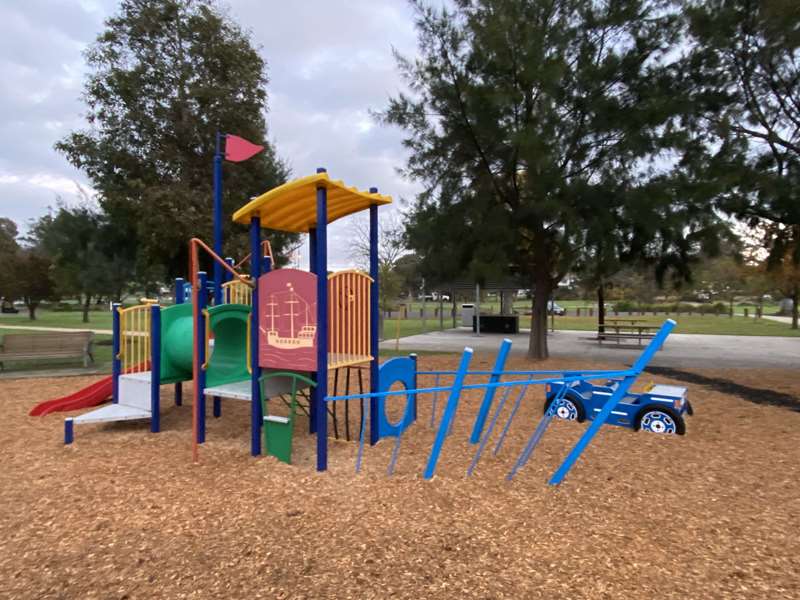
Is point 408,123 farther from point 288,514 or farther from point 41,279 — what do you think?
point 41,279

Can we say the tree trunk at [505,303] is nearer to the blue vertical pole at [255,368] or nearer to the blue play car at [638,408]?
the blue play car at [638,408]

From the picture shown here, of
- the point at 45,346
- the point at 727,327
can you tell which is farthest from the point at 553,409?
the point at 727,327

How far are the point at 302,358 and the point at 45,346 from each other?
8490 mm

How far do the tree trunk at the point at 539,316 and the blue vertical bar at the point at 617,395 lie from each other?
8414 millimetres

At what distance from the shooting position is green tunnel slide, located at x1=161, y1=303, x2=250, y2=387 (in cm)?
507

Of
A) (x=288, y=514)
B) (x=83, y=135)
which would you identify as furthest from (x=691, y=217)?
(x=83, y=135)

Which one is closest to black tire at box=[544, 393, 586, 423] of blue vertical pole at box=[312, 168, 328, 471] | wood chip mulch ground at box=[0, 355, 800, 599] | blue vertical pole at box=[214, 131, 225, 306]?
wood chip mulch ground at box=[0, 355, 800, 599]

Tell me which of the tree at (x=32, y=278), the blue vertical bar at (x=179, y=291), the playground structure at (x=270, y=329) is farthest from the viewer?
the tree at (x=32, y=278)

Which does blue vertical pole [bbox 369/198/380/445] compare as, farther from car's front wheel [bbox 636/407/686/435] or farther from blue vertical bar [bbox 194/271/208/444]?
car's front wheel [bbox 636/407/686/435]

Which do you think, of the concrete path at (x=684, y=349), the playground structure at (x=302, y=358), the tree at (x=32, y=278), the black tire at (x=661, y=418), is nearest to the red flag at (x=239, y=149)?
the playground structure at (x=302, y=358)

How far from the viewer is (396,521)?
3215 millimetres

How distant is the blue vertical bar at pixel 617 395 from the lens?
3.35 m

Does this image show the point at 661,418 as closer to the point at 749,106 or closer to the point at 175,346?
the point at 175,346

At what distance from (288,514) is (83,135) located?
1360 cm
